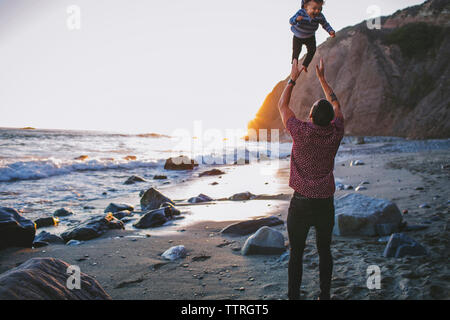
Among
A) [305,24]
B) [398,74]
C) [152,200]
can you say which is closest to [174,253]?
[305,24]

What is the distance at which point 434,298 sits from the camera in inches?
95.8

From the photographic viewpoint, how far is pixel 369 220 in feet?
13.7

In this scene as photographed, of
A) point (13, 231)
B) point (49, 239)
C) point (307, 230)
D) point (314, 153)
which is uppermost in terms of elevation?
point (314, 153)

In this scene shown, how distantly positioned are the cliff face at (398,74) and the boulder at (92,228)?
2825cm

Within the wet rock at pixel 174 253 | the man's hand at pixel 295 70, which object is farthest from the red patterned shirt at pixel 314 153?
the wet rock at pixel 174 253

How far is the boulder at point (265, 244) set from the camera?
151 inches

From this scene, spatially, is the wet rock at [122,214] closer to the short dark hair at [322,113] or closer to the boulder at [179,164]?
the short dark hair at [322,113]

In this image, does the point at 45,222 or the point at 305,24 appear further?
the point at 45,222

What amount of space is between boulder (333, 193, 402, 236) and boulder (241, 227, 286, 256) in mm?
1018

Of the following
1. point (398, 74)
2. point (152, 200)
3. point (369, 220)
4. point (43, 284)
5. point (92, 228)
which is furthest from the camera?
point (398, 74)

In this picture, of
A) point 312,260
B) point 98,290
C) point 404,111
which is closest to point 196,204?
point 312,260

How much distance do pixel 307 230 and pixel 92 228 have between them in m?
3.93

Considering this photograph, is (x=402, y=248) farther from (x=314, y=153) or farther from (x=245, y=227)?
(x=245, y=227)

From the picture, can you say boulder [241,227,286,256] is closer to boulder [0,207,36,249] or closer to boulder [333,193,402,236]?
boulder [333,193,402,236]
